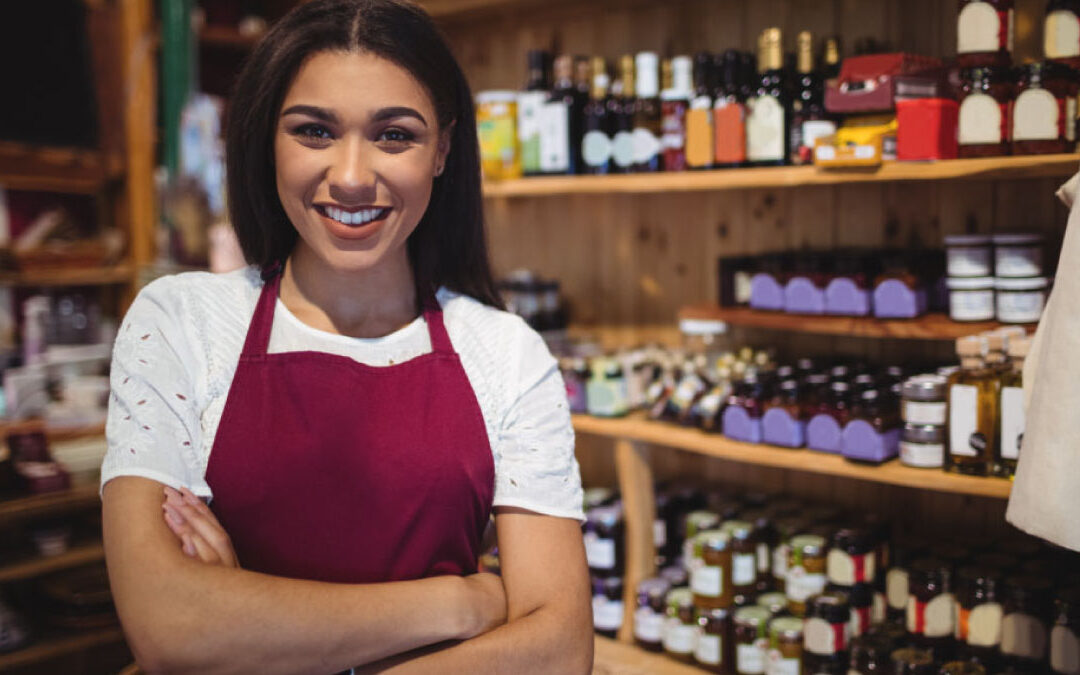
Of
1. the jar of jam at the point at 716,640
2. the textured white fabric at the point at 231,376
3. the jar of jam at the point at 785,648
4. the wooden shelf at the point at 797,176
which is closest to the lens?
the textured white fabric at the point at 231,376

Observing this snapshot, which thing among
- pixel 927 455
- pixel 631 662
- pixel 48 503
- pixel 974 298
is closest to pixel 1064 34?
pixel 974 298

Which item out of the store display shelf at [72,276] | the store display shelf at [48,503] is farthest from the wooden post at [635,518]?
the store display shelf at [72,276]

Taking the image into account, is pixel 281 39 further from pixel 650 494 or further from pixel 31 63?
pixel 31 63

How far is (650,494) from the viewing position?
244cm

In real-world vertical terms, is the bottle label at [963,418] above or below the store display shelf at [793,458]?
above

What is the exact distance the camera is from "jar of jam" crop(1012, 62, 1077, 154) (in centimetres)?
175

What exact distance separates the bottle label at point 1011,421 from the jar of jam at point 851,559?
427 mm

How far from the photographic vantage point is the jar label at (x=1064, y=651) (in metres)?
1.79

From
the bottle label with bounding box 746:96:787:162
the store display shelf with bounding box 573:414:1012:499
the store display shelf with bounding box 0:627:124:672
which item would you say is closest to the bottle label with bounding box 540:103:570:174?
the bottle label with bounding box 746:96:787:162

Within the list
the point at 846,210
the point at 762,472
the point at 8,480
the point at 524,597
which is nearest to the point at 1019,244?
the point at 846,210

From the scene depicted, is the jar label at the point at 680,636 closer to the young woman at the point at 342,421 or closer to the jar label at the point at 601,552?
the jar label at the point at 601,552

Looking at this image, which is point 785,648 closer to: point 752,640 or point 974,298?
point 752,640

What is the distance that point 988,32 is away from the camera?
5.93 feet

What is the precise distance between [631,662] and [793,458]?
2.27 ft
